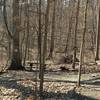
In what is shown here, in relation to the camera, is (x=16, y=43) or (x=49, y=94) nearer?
(x=49, y=94)

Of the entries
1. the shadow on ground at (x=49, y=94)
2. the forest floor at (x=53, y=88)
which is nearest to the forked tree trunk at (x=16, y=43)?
the forest floor at (x=53, y=88)

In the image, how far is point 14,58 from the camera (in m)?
19.4

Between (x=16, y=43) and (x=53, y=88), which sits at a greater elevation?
(x=16, y=43)

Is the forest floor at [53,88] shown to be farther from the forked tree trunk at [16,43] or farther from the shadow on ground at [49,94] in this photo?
the forked tree trunk at [16,43]

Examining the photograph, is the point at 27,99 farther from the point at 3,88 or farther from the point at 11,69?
the point at 11,69

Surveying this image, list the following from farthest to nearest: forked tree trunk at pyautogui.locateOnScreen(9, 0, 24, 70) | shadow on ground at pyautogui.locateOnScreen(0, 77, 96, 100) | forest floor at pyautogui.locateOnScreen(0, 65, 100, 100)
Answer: forked tree trunk at pyautogui.locateOnScreen(9, 0, 24, 70)
forest floor at pyautogui.locateOnScreen(0, 65, 100, 100)
shadow on ground at pyautogui.locateOnScreen(0, 77, 96, 100)

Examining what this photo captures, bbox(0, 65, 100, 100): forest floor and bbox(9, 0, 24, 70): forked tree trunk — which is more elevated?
bbox(9, 0, 24, 70): forked tree trunk

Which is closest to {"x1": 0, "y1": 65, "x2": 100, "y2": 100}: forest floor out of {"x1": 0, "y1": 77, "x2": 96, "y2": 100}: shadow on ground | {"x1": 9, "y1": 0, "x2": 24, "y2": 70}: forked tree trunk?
{"x1": 0, "y1": 77, "x2": 96, "y2": 100}: shadow on ground

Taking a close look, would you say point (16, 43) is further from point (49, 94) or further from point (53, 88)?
point (49, 94)

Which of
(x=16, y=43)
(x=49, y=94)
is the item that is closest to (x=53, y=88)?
(x=49, y=94)

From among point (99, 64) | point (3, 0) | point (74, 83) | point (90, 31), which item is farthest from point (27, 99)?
point (90, 31)

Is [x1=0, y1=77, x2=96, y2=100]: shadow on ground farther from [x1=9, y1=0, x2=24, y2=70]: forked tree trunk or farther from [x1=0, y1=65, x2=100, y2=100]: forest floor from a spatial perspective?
[x1=9, y1=0, x2=24, y2=70]: forked tree trunk

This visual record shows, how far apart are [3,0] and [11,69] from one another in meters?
7.77

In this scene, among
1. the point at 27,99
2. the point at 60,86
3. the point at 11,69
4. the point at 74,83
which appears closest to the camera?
the point at 27,99
